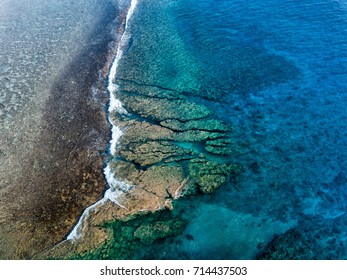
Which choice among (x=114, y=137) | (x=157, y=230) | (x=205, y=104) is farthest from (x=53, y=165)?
(x=205, y=104)

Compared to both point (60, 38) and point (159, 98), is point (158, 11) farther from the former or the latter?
point (159, 98)

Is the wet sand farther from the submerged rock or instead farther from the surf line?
the submerged rock

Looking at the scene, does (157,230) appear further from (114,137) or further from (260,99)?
(260,99)

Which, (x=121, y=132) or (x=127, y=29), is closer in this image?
(x=121, y=132)

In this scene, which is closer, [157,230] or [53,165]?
[157,230]

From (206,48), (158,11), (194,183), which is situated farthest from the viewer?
(158,11)

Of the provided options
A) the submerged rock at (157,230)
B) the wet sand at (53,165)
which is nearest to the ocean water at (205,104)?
the wet sand at (53,165)
